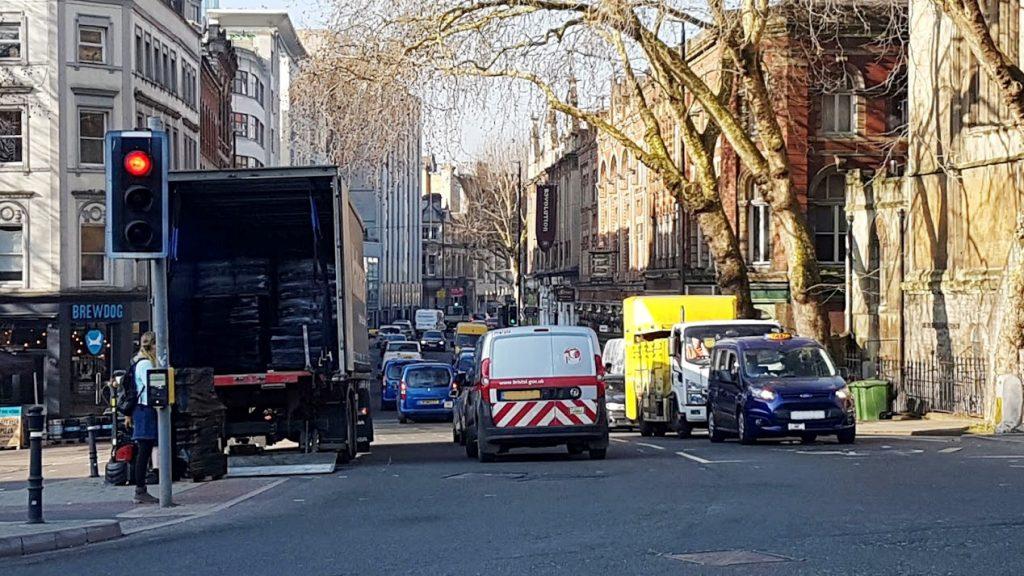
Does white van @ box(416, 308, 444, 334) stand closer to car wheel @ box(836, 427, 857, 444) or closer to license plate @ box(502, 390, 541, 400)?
car wheel @ box(836, 427, 857, 444)

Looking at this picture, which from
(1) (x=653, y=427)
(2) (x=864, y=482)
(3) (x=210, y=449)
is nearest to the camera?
(2) (x=864, y=482)

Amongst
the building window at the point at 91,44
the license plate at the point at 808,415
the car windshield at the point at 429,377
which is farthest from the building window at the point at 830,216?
the license plate at the point at 808,415

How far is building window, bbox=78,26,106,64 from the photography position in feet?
161

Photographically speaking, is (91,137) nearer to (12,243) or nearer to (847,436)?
(12,243)

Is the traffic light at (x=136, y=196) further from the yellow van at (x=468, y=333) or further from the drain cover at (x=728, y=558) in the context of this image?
the yellow van at (x=468, y=333)

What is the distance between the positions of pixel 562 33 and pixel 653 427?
882 cm

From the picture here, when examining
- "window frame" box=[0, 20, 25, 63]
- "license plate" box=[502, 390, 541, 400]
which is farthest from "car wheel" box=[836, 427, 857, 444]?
"window frame" box=[0, 20, 25, 63]

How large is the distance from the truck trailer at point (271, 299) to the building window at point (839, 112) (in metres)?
30.6

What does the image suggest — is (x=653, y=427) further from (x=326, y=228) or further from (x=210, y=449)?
(x=210, y=449)

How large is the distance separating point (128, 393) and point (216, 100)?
54911 mm

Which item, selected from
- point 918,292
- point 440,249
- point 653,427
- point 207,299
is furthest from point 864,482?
point 440,249

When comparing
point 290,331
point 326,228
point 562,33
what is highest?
point 562,33

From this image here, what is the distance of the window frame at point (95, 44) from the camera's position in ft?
160

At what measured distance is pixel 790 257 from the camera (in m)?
35.8
